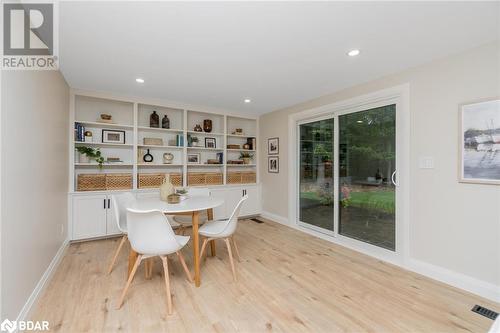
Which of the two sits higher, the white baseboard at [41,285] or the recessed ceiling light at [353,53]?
the recessed ceiling light at [353,53]

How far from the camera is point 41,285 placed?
1973 millimetres

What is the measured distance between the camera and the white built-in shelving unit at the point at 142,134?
11.3ft

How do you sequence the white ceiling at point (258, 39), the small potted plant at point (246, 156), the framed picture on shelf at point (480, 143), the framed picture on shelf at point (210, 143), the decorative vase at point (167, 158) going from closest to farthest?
1. the white ceiling at point (258, 39)
2. the framed picture on shelf at point (480, 143)
3. the decorative vase at point (167, 158)
4. the framed picture on shelf at point (210, 143)
5. the small potted plant at point (246, 156)

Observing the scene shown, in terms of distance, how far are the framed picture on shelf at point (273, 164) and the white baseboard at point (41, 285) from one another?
3.56 metres

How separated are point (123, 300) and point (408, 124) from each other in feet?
11.2

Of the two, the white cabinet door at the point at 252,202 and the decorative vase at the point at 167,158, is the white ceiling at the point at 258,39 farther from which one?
the white cabinet door at the point at 252,202

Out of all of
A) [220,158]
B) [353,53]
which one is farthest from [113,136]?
[353,53]

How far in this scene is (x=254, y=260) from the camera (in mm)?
2682

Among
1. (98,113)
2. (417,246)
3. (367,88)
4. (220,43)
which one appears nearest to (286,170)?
(367,88)

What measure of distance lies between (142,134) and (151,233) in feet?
8.89

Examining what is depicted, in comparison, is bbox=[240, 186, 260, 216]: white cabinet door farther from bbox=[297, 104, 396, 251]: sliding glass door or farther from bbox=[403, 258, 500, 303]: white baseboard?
bbox=[403, 258, 500, 303]: white baseboard
